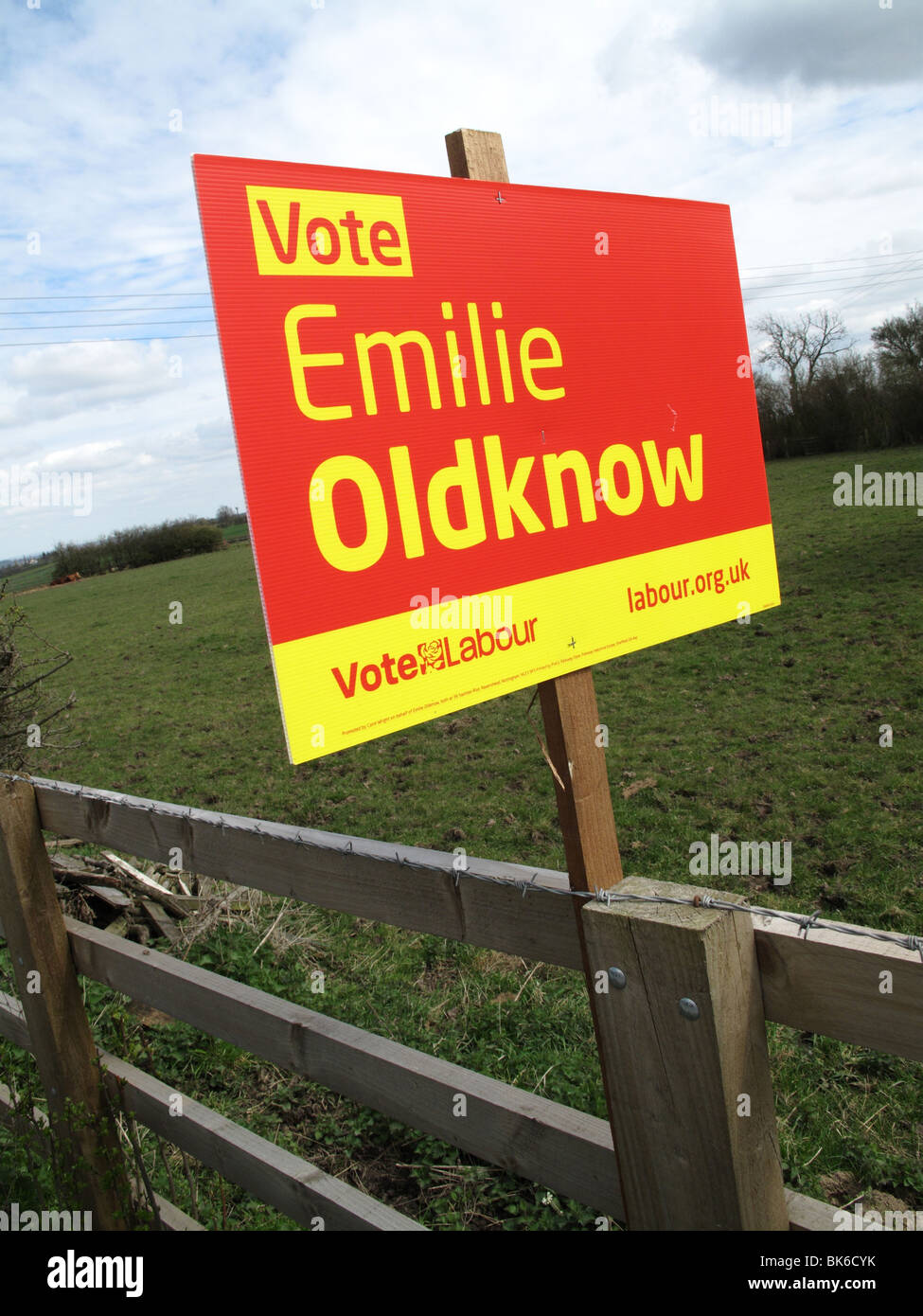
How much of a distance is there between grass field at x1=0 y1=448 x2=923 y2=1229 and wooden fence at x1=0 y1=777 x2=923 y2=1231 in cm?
41

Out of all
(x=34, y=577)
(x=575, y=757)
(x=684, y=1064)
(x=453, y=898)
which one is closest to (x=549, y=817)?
(x=453, y=898)

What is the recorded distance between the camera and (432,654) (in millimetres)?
1601

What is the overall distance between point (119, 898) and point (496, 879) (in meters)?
3.93

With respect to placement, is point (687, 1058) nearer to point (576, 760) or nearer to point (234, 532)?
point (576, 760)

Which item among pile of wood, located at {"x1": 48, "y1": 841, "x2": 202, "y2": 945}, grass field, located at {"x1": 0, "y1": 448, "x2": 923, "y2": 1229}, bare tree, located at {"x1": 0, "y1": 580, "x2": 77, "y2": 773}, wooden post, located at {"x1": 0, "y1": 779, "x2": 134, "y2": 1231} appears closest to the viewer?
wooden post, located at {"x1": 0, "y1": 779, "x2": 134, "y2": 1231}

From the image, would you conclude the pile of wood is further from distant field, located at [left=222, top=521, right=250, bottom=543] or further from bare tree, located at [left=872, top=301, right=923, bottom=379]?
distant field, located at [left=222, top=521, right=250, bottom=543]

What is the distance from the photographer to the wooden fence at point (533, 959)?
4.20ft

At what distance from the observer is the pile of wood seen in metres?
4.92

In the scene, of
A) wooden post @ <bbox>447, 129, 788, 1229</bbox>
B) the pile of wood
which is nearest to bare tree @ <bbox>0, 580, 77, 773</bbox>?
the pile of wood

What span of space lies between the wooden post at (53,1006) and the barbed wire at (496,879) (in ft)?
0.55

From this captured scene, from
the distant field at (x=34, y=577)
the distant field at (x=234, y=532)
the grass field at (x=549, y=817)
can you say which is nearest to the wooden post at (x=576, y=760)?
the grass field at (x=549, y=817)
